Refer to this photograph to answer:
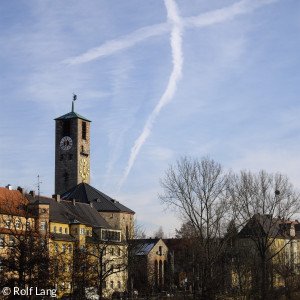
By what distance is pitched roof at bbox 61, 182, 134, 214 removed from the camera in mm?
95000

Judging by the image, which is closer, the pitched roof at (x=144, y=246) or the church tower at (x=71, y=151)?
the pitched roof at (x=144, y=246)

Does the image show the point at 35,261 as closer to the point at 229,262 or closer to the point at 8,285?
the point at 8,285

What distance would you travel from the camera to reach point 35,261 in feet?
141

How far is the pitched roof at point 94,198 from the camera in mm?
95000

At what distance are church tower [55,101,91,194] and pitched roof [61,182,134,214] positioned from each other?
22.5 feet

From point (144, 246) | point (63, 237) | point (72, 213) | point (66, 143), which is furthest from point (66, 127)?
point (63, 237)

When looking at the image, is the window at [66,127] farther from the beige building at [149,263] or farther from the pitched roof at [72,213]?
the beige building at [149,263]

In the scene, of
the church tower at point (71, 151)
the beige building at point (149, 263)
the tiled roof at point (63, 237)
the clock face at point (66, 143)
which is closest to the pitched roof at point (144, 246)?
the beige building at point (149, 263)

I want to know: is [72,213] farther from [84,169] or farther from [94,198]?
[84,169]

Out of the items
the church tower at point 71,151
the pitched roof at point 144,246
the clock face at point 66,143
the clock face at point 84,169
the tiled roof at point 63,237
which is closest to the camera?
the tiled roof at point 63,237

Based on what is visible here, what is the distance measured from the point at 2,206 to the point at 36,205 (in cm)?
465

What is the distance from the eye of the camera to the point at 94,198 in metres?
96.4

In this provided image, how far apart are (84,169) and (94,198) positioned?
45.2ft

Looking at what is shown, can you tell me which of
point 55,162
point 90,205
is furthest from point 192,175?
point 55,162
